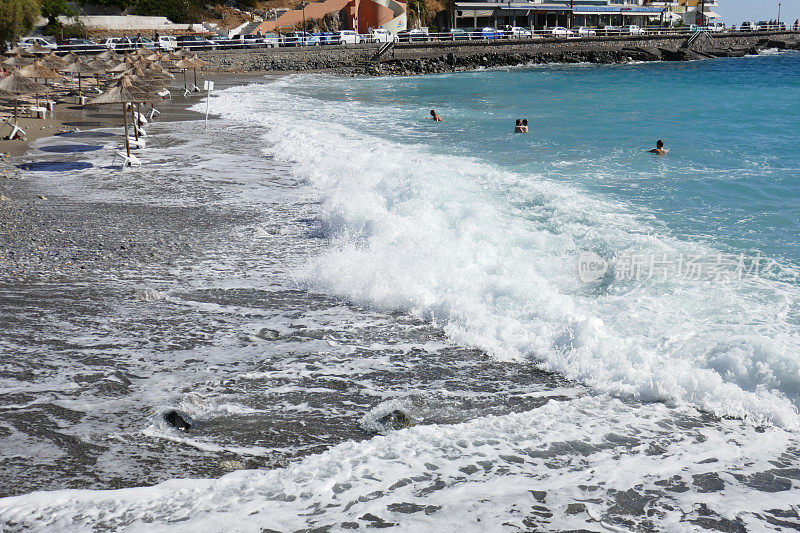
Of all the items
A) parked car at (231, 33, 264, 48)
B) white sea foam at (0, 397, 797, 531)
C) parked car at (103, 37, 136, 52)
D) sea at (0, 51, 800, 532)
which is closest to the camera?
white sea foam at (0, 397, 797, 531)

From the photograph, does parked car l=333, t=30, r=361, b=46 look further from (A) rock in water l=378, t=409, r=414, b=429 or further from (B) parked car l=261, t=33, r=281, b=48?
(A) rock in water l=378, t=409, r=414, b=429

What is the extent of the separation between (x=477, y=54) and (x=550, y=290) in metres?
55.3

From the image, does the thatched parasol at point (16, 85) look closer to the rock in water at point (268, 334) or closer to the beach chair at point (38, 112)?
the beach chair at point (38, 112)

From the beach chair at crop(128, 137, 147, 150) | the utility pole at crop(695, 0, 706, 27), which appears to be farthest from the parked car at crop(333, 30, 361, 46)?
the utility pole at crop(695, 0, 706, 27)

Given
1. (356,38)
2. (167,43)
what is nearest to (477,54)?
(356,38)

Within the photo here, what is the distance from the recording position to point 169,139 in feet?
65.4

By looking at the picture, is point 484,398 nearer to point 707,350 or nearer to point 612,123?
point 707,350

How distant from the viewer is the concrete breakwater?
51656 mm

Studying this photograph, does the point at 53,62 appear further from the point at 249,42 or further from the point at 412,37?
the point at 412,37

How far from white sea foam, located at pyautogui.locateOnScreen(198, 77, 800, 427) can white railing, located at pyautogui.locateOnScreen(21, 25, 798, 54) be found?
126 ft

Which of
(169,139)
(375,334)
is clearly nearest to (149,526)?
(375,334)

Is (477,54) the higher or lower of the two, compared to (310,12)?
lower

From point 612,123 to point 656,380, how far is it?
2251 centimetres

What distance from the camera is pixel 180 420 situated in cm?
535
